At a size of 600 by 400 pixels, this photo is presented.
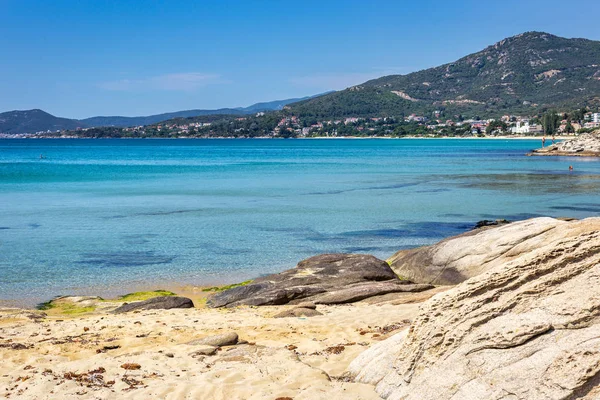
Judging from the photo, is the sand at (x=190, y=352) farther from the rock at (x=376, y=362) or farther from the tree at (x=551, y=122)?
the tree at (x=551, y=122)

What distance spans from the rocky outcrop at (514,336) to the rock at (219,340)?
3796 mm

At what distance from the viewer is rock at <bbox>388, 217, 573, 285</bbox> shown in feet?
48.1

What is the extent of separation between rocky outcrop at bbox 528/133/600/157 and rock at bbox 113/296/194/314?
101040 millimetres

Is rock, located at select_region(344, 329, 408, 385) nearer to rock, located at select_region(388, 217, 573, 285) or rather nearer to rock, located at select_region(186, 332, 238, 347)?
rock, located at select_region(186, 332, 238, 347)

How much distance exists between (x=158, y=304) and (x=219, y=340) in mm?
5102

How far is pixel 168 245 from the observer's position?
84.9 ft

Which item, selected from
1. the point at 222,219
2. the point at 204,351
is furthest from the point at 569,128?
the point at 204,351

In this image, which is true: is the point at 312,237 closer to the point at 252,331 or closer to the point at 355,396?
the point at 252,331

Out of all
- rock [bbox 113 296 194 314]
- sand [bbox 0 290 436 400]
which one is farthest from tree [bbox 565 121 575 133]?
rock [bbox 113 296 194 314]

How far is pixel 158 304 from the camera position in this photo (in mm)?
15547

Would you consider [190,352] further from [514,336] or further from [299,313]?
[514,336]

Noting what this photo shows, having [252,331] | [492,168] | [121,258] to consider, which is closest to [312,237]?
[121,258]

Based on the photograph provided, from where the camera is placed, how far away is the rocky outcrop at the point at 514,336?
5.92 meters

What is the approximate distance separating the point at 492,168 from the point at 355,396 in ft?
238
